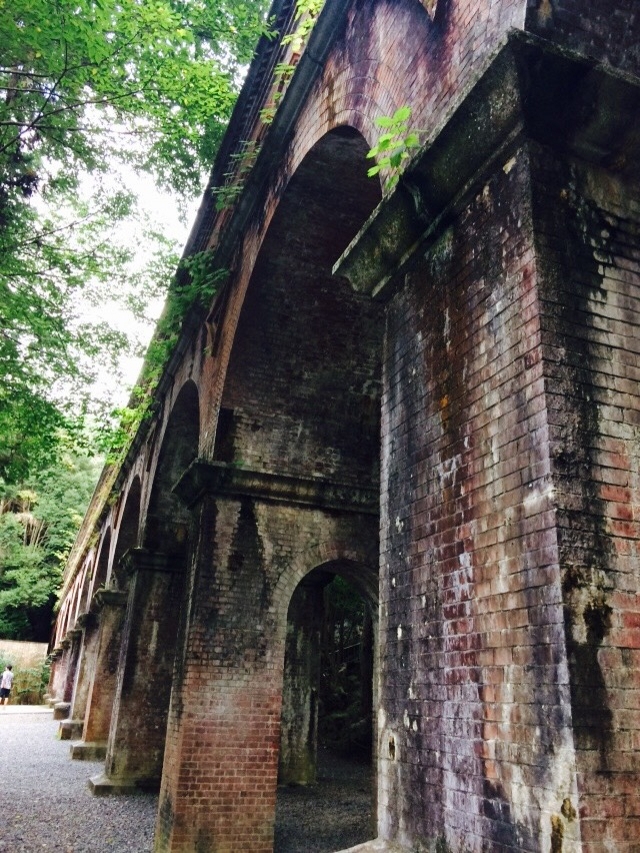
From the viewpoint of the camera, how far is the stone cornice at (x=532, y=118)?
111 inches

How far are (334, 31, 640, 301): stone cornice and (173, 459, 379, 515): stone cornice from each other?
497 cm

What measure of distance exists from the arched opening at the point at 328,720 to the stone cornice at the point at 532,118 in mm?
5757

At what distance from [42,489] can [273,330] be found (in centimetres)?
3804

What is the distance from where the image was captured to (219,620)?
7484mm

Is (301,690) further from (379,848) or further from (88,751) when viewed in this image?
(379,848)

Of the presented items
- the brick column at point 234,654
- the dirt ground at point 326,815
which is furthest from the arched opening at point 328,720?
the brick column at point 234,654

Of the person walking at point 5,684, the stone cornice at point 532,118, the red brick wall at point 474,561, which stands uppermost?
the stone cornice at point 532,118

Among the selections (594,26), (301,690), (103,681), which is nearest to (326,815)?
(301,690)

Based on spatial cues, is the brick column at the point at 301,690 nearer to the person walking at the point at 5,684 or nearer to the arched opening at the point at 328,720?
the arched opening at the point at 328,720

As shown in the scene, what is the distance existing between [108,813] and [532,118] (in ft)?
34.0

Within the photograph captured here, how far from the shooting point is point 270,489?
802 cm

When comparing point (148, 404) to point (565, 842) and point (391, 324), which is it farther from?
point (565, 842)

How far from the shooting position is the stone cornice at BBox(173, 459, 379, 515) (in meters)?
7.83

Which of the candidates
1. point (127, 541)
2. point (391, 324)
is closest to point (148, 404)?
point (127, 541)
